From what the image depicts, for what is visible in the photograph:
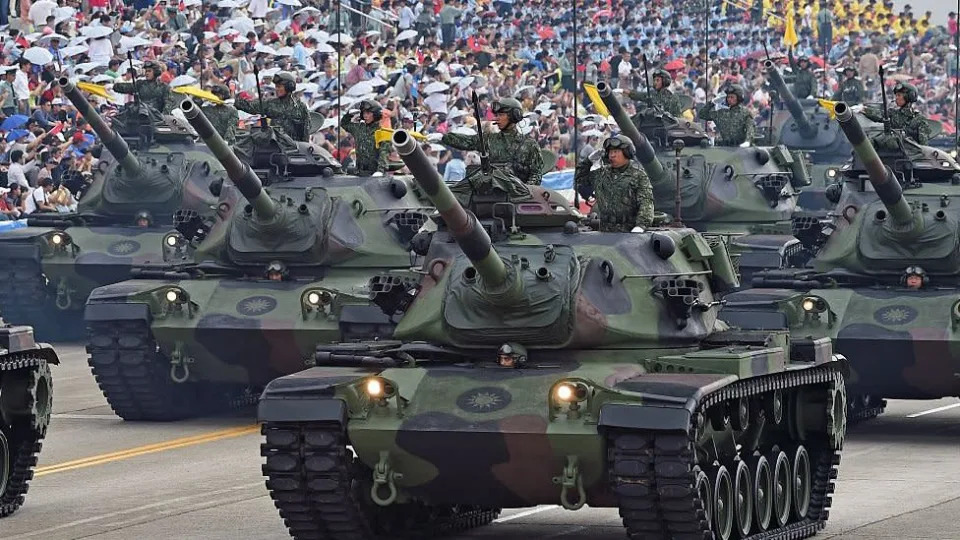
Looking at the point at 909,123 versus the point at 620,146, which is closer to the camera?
the point at 620,146

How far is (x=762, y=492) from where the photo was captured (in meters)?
19.2

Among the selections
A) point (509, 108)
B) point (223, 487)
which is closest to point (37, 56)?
point (223, 487)

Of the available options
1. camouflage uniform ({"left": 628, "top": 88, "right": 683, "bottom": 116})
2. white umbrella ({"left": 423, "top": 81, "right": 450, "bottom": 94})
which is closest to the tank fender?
camouflage uniform ({"left": 628, "top": 88, "right": 683, "bottom": 116})

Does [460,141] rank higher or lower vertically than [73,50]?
higher

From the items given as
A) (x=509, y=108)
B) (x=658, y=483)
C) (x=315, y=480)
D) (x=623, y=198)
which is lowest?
(x=315, y=480)

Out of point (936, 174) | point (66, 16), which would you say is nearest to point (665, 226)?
point (936, 174)

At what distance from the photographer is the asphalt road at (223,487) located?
19.6 m

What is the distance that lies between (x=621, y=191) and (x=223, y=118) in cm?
1734

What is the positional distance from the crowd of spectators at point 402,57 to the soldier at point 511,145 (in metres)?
11.0

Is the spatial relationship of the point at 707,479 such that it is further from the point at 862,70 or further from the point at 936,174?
the point at 862,70

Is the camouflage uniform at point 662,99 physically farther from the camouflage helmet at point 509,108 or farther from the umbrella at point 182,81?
the camouflage helmet at point 509,108

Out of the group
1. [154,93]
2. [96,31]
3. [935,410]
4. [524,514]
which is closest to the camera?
[524,514]

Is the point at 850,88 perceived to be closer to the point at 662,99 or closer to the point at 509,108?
the point at 662,99

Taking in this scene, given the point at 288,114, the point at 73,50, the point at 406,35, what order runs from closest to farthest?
→ the point at 288,114, the point at 73,50, the point at 406,35
